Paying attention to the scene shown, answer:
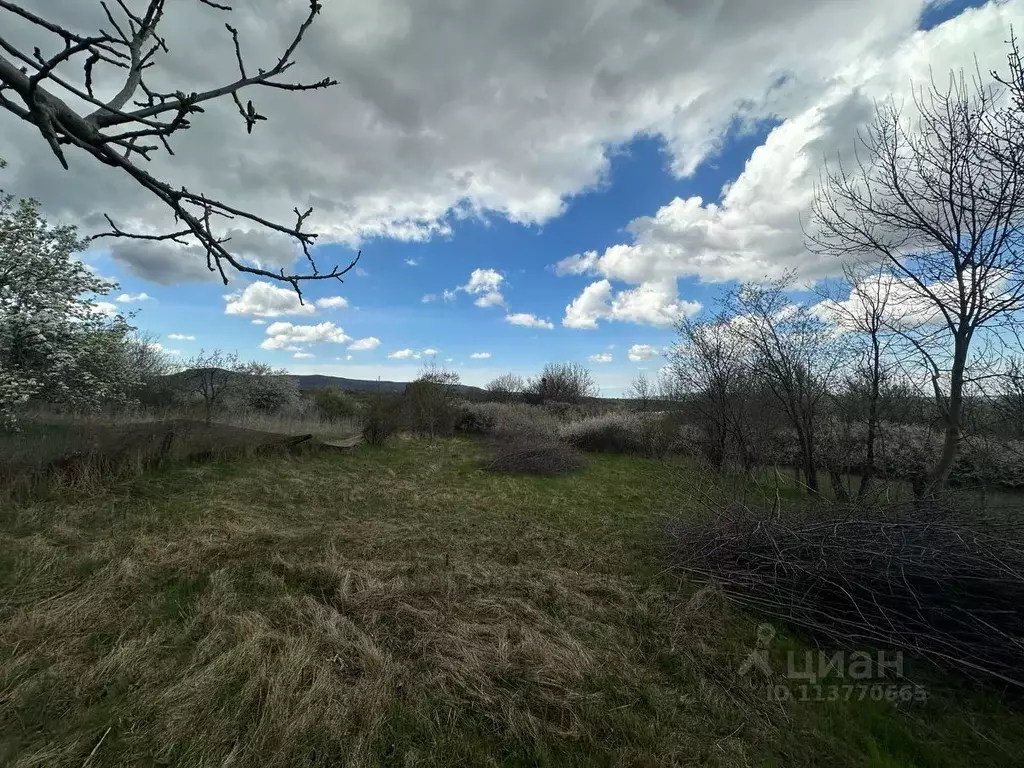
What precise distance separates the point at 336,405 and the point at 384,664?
1795 cm

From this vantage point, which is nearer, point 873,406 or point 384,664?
point 384,664

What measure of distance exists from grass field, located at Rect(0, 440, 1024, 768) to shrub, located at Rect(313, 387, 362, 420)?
13.3 m

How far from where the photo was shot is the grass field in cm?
215

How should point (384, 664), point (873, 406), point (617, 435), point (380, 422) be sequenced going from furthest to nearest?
point (617, 435), point (380, 422), point (873, 406), point (384, 664)

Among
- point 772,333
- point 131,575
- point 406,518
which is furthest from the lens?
point 772,333

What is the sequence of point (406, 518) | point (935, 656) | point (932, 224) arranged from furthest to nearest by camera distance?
1. point (406, 518)
2. point (932, 224)
3. point (935, 656)

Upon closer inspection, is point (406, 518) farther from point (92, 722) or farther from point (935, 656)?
point (935, 656)

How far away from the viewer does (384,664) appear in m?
2.72

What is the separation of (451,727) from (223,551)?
341 centimetres

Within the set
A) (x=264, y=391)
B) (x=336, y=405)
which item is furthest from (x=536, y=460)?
(x=264, y=391)

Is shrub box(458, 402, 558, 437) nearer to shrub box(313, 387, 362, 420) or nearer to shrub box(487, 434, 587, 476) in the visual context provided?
shrub box(487, 434, 587, 476)

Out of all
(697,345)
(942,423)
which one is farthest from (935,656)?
(697,345)

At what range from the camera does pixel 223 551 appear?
436cm

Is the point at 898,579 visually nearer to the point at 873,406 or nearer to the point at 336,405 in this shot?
the point at 873,406
